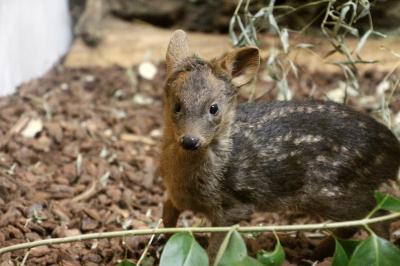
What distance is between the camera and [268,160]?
4.79 m

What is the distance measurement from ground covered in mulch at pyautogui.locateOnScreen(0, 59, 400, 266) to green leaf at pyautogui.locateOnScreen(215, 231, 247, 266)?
91 cm

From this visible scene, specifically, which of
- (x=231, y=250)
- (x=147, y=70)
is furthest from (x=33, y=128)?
(x=231, y=250)

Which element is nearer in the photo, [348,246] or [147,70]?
[348,246]

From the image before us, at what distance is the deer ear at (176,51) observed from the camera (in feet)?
15.5

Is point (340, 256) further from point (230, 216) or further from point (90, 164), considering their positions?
point (90, 164)

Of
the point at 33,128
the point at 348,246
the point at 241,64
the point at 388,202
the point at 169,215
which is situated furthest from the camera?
the point at 33,128

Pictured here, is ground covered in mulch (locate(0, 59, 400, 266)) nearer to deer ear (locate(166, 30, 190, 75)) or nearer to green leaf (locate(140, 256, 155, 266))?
green leaf (locate(140, 256, 155, 266))

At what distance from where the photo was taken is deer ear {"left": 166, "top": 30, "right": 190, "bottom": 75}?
4730 millimetres

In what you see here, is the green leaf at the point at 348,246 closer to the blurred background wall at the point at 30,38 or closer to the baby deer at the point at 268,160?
the baby deer at the point at 268,160

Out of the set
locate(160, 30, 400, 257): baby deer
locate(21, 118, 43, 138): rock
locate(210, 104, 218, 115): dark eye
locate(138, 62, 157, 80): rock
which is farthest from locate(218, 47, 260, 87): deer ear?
locate(138, 62, 157, 80): rock

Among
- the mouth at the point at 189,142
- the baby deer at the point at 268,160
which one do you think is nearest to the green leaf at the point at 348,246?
the baby deer at the point at 268,160

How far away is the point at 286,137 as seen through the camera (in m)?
4.80

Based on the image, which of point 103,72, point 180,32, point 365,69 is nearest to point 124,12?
point 103,72

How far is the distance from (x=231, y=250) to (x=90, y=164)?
106 inches
